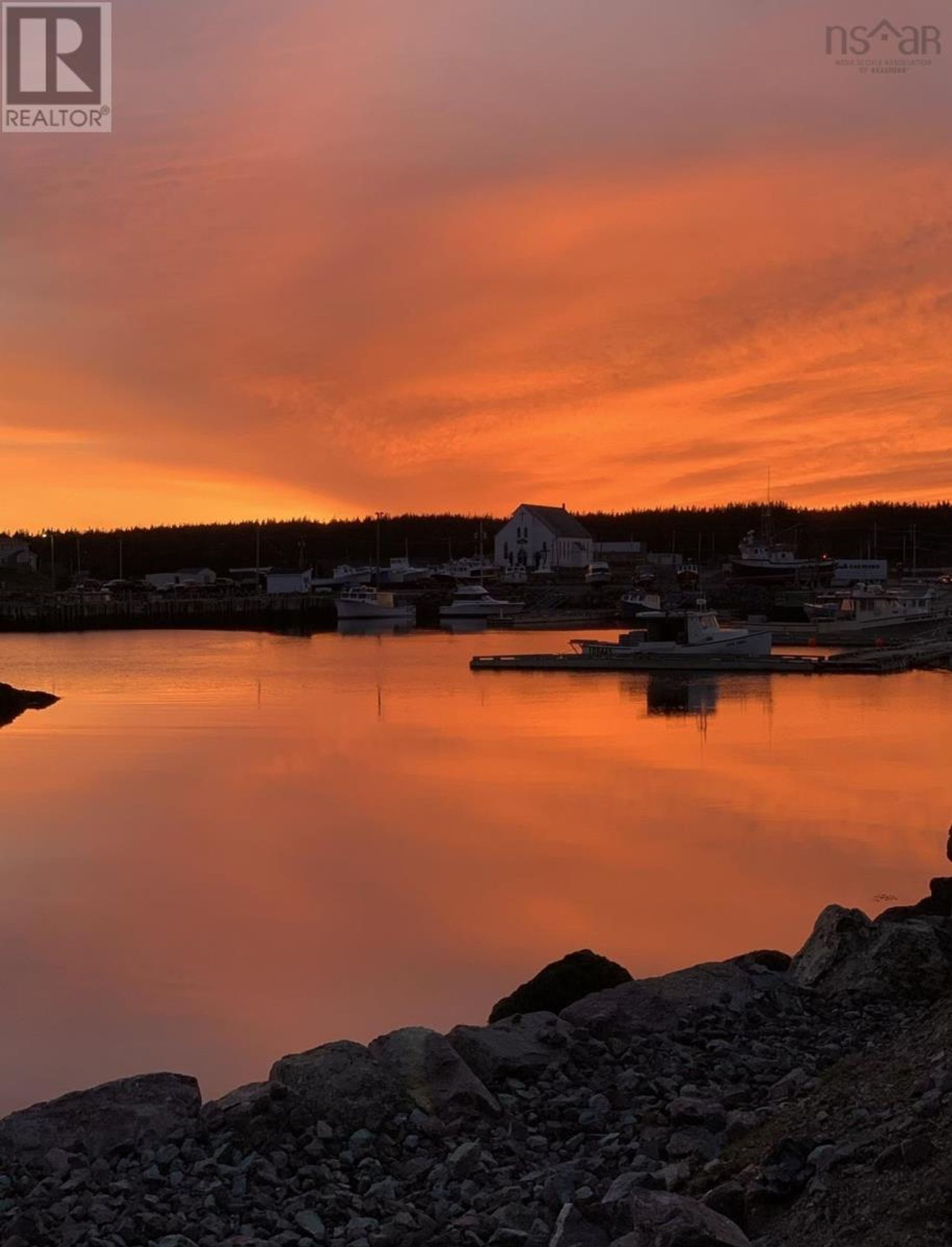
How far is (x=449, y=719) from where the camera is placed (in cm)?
3078

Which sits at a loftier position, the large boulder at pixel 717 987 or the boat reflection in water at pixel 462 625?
the boat reflection in water at pixel 462 625

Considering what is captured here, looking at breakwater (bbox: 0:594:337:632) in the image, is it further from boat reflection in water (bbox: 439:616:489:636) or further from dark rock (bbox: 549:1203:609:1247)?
dark rock (bbox: 549:1203:609:1247)

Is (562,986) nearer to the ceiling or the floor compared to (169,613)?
nearer to the floor

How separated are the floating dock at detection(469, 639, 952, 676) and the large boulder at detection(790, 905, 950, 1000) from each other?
3200 centimetres

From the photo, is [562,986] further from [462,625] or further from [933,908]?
[462,625]

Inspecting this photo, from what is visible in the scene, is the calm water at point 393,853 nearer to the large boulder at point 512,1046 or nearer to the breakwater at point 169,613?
the large boulder at point 512,1046

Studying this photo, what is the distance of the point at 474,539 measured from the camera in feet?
483

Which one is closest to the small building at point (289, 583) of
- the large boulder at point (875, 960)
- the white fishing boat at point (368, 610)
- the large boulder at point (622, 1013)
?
the white fishing boat at point (368, 610)

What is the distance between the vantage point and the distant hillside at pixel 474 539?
137875 millimetres

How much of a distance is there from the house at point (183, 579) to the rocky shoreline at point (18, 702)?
7986 cm

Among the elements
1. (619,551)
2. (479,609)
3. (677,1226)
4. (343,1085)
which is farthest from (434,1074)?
(619,551)

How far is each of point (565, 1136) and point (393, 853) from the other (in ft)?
30.9

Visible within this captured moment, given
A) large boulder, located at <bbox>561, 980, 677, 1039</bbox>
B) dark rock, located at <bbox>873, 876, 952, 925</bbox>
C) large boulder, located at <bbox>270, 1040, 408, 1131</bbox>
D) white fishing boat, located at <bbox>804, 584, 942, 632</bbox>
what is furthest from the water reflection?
large boulder, located at <bbox>270, 1040, 408, 1131</bbox>

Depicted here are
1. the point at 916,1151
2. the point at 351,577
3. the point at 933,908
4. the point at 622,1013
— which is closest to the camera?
the point at 916,1151
